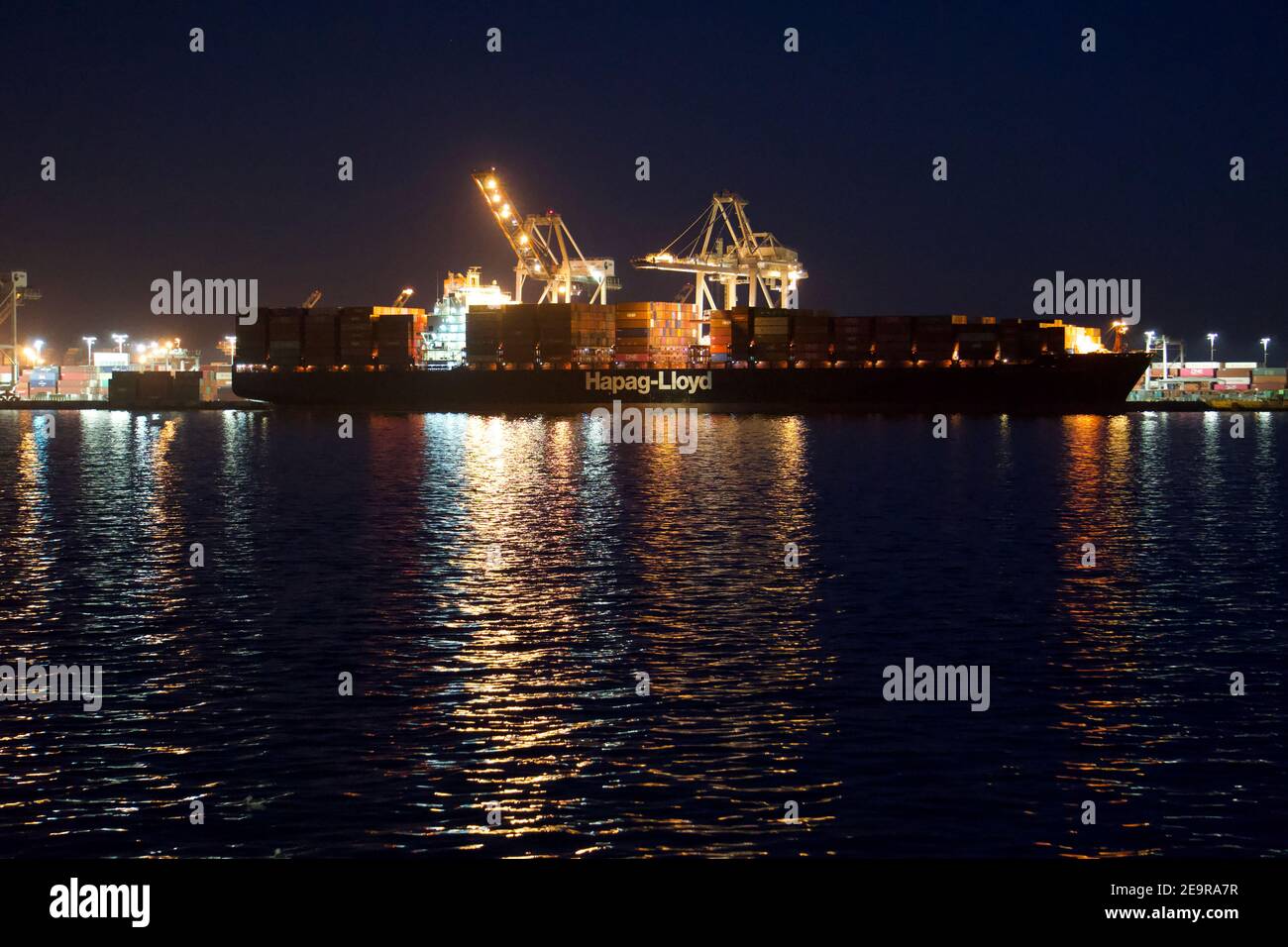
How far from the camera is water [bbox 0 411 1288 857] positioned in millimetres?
14633

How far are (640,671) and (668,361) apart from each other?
122m

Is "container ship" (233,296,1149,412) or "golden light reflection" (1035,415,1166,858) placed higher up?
"container ship" (233,296,1149,412)

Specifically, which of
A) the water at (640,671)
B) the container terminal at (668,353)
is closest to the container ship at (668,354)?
the container terminal at (668,353)

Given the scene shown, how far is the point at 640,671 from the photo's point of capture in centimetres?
2216

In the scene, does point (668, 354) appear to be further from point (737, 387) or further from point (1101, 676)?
point (1101, 676)

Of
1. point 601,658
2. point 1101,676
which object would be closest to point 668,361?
point 601,658

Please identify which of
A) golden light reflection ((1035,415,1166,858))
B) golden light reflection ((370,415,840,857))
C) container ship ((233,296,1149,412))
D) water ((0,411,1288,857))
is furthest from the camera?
container ship ((233,296,1149,412))

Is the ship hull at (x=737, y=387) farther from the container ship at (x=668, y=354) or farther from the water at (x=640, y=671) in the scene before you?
the water at (x=640, y=671)

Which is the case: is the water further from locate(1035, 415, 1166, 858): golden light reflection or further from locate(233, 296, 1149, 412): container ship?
locate(233, 296, 1149, 412): container ship

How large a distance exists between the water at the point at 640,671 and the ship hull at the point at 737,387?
274ft

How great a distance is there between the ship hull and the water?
8338cm

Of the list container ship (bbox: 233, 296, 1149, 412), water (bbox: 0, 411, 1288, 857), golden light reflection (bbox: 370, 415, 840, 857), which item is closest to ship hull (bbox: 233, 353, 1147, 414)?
container ship (bbox: 233, 296, 1149, 412)
